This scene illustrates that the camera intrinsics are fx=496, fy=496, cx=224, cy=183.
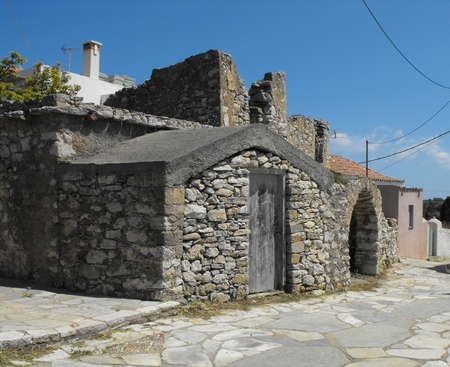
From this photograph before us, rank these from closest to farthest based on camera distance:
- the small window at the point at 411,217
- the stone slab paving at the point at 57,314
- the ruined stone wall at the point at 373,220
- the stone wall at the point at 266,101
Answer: the stone slab paving at the point at 57,314 < the stone wall at the point at 266,101 < the ruined stone wall at the point at 373,220 < the small window at the point at 411,217

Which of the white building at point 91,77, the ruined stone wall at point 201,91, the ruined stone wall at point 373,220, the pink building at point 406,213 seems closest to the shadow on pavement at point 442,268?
the ruined stone wall at point 373,220

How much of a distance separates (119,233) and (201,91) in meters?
4.51

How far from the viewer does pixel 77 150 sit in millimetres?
7375

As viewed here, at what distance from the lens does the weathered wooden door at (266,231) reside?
760 cm

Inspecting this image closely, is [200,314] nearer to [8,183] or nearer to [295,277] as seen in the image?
[295,277]

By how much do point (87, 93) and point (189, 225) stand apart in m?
18.4

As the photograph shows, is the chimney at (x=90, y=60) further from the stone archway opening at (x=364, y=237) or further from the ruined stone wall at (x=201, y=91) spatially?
the stone archway opening at (x=364, y=237)

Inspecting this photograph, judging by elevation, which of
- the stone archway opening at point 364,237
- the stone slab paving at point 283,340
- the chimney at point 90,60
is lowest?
the stone slab paving at point 283,340

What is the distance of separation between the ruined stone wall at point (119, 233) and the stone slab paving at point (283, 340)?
0.76 meters

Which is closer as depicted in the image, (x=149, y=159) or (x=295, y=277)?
A: (x=149, y=159)

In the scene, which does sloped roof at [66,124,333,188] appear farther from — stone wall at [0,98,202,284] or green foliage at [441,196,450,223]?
green foliage at [441,196,450,223]

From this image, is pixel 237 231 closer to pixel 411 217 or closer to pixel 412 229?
pixel 411 217

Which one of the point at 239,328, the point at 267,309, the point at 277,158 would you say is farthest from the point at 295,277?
the point at 239,328

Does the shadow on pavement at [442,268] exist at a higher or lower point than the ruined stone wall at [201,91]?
lower
